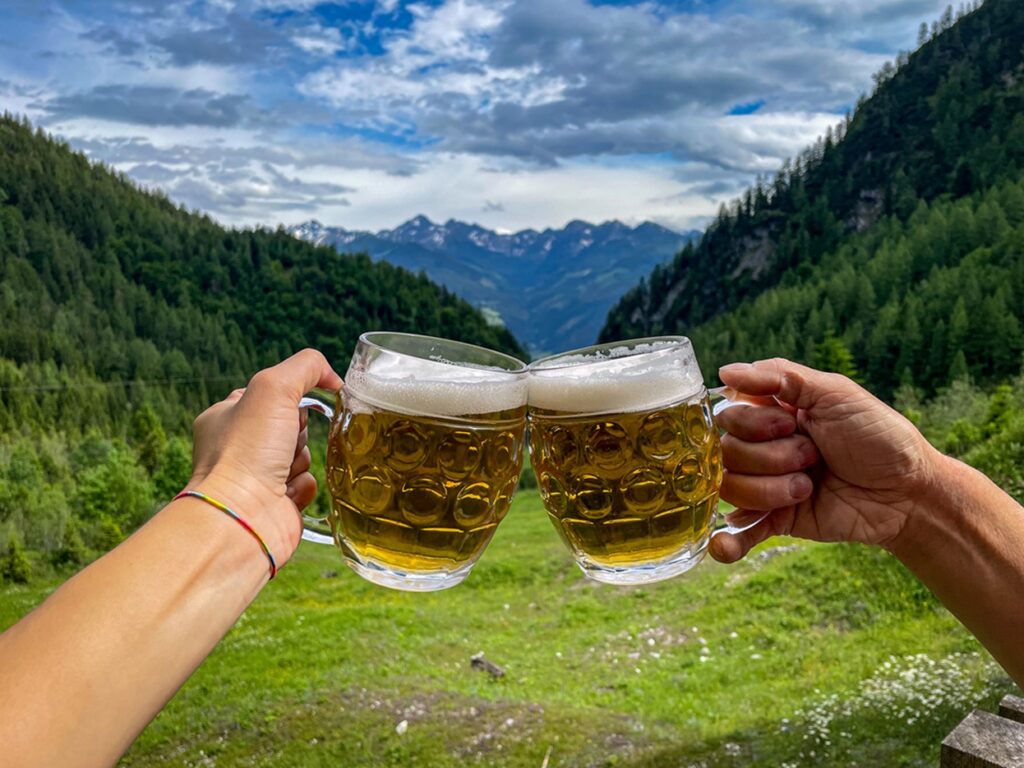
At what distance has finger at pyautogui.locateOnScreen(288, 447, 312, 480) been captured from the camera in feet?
5.00

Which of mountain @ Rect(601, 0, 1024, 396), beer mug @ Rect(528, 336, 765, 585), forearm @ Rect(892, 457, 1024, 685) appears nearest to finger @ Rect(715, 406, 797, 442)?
beer mug @ Rect(528, 336, 765, 585)

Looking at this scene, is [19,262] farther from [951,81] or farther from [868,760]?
[951,81]

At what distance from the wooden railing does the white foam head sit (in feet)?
4.06

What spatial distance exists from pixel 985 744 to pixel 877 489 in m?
0.71

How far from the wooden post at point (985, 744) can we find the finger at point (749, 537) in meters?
0.66

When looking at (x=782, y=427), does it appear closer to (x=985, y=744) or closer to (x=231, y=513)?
(x=985, y=744)

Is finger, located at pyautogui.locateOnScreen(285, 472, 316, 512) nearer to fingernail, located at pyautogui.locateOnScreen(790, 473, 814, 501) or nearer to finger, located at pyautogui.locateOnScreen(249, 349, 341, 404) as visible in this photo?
finger, located at pyautogui.locateOnScreen(249, 349, 341, 404)

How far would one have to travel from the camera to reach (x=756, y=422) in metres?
1.72

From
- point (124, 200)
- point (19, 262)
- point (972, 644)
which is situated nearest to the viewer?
point (972, 644)

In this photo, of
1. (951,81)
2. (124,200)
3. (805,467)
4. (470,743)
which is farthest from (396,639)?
(951,81)

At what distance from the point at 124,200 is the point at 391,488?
88.8 m

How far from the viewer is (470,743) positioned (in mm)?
6363

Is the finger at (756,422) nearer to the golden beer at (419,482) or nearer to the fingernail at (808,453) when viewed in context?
the fingernail at (808,453)

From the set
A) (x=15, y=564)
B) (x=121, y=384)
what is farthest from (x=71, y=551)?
(x=121, y=384)
